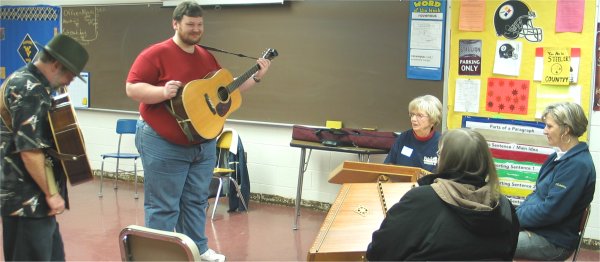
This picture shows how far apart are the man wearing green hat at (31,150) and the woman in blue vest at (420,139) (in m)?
2.07

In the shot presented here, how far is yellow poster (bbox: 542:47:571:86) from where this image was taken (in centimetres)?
439

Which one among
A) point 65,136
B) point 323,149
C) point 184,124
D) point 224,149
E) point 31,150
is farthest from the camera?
point 224,149

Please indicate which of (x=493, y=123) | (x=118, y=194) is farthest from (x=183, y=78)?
(x=118, y=194)

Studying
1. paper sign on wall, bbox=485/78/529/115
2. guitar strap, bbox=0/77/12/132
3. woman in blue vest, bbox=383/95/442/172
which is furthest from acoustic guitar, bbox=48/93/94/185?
paper sign on wall, bbox=485/78/529/115

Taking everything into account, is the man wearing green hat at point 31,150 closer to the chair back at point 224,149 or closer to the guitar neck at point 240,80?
the guitar neck at point 240,80

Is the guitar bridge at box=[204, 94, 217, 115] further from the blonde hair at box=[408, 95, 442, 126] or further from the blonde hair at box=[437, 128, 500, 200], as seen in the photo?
the blonde hair at box=[437, 128, 500, 200]

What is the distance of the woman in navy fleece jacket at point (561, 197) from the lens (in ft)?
9.32

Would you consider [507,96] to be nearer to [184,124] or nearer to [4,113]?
[184,124]

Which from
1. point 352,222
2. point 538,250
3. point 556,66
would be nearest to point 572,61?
point 556,66

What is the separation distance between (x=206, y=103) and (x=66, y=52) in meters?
1.13

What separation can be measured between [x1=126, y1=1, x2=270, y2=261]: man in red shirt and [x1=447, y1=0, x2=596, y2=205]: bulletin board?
2.16 meters

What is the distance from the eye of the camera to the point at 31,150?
244 centimetres

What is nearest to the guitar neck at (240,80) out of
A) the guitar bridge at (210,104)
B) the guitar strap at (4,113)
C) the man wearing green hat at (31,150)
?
the guitar bridge at (210,104)

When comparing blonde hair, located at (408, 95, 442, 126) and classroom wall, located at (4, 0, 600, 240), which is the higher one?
blonde hair, located at (408, 95, 442, 126)
